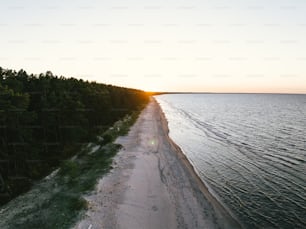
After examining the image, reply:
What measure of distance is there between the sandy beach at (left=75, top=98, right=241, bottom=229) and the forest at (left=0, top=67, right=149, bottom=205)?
27.4 feet

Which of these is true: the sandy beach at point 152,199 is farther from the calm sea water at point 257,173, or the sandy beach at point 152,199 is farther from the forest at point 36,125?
the forest at point 36,125

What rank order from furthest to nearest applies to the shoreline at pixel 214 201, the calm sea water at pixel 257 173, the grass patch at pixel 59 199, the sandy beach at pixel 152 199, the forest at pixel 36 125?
the forest at pixel 36 125 < the calm sea water at pixel 257 173 < the shoreline at pixel 214 201 < the sandy beach at pixel 152 199 < the grass patch at pixel 59 199

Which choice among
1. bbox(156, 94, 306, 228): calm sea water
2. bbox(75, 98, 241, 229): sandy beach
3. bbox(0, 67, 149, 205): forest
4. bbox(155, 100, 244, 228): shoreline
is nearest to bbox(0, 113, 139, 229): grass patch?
bbox(75, 98, 241, 229): sandy beach

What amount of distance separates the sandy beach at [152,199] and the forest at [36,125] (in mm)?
8341

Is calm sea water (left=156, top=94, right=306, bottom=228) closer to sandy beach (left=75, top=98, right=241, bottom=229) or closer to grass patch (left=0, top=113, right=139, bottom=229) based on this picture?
sandy beach (left=75, top=98, right=241, bottom=229)

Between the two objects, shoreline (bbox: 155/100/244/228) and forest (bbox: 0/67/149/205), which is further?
forest (bbox: 0/67/149/205)

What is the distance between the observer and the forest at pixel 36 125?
21.9 m

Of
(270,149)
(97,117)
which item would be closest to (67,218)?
(270,149)

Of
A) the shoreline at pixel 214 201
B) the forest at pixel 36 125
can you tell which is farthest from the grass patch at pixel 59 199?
the shoreline at pixel 214 201

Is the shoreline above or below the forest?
below

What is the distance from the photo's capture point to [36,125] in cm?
2966

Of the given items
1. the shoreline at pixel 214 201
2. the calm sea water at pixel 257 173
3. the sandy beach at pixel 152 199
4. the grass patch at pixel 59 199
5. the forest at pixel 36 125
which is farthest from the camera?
the forest at pixel 36 125

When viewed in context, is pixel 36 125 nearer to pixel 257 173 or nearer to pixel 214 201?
pixel 214 201

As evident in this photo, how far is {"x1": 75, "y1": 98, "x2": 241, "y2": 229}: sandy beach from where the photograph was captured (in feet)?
49.3
